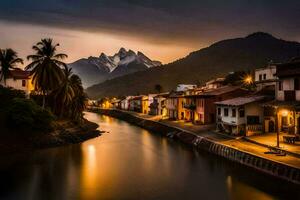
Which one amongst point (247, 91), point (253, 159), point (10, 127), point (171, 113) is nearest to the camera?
point (253, 159)

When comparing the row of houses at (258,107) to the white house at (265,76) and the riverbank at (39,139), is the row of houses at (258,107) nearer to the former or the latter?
the white house at (265,76)

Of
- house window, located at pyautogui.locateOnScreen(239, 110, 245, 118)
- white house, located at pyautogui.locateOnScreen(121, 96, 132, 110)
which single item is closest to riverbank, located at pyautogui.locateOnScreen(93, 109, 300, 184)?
house window, located at pyautogui.locateOnScreen(239, 110, 245, 118)

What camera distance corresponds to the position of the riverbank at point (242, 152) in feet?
108

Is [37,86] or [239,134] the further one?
[37,86]

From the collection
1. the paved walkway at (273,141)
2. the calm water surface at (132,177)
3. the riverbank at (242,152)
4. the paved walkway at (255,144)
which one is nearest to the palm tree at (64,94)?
the calm water surface at (132,177)

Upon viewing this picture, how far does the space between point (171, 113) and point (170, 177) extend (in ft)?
199

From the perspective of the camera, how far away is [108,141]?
6912cm

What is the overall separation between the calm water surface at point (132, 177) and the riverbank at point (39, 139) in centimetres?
310

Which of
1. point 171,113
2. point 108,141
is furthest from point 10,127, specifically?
point 171,113

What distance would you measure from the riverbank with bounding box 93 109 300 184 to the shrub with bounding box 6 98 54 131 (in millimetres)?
24942

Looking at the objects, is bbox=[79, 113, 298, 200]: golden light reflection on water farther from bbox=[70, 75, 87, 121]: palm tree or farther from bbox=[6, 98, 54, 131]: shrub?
bbox=[70, 75, 87, 121]: palm tree

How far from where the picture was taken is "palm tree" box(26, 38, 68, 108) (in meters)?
69.9

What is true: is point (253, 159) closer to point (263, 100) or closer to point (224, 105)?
point (263, 100)

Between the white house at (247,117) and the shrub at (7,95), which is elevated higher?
the shrub at (7,95)
